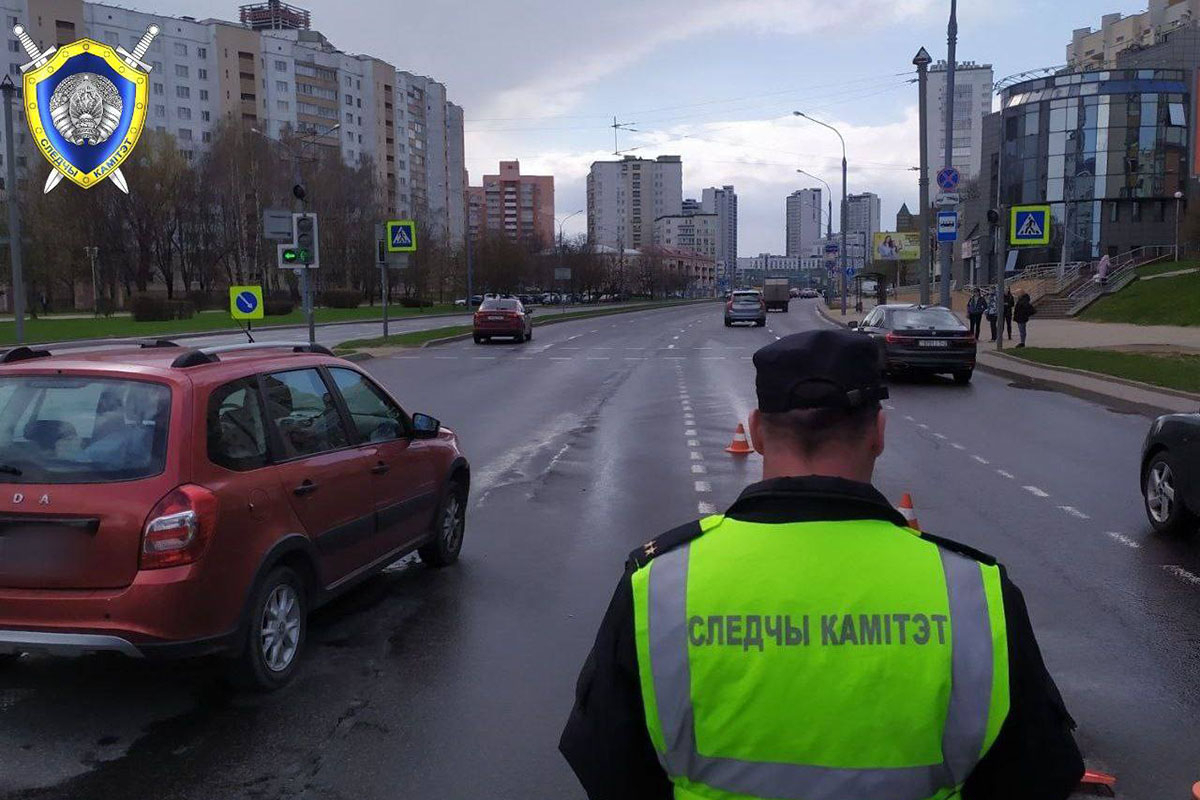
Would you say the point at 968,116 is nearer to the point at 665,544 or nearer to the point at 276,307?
the point at 276,307

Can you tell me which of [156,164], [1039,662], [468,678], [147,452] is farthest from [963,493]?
[156,164]

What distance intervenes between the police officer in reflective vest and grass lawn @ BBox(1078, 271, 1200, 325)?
44446 millimetres

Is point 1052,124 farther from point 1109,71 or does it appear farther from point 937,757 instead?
point 937,757

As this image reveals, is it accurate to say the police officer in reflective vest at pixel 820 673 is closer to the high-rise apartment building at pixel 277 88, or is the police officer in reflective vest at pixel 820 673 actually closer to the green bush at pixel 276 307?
the green bush at pixel 276 307

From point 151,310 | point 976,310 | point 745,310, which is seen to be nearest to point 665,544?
point 976,310

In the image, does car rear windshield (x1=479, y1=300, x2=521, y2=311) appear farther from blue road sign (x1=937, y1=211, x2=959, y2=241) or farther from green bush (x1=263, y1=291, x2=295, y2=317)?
green bush (x1=263, y1=291, x2=295, y2=317)

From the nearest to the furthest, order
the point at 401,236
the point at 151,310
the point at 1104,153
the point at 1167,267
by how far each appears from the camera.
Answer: the point at 401,236
the point at 151,310
the point at 1167,267
the point at 1104,153

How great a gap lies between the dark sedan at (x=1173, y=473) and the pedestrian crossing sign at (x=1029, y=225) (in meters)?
21.2

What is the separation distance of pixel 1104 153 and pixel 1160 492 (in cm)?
7462

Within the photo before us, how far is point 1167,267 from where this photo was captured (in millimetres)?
60281

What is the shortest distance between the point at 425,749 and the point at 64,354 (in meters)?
2.63

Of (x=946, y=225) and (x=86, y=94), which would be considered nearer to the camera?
(x=946, y=225)

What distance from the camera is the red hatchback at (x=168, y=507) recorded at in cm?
436

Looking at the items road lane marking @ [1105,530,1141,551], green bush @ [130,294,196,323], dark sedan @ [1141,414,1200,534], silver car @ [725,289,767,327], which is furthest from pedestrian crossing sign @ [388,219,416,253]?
road lane marking @ [1105,530,1141,551]
